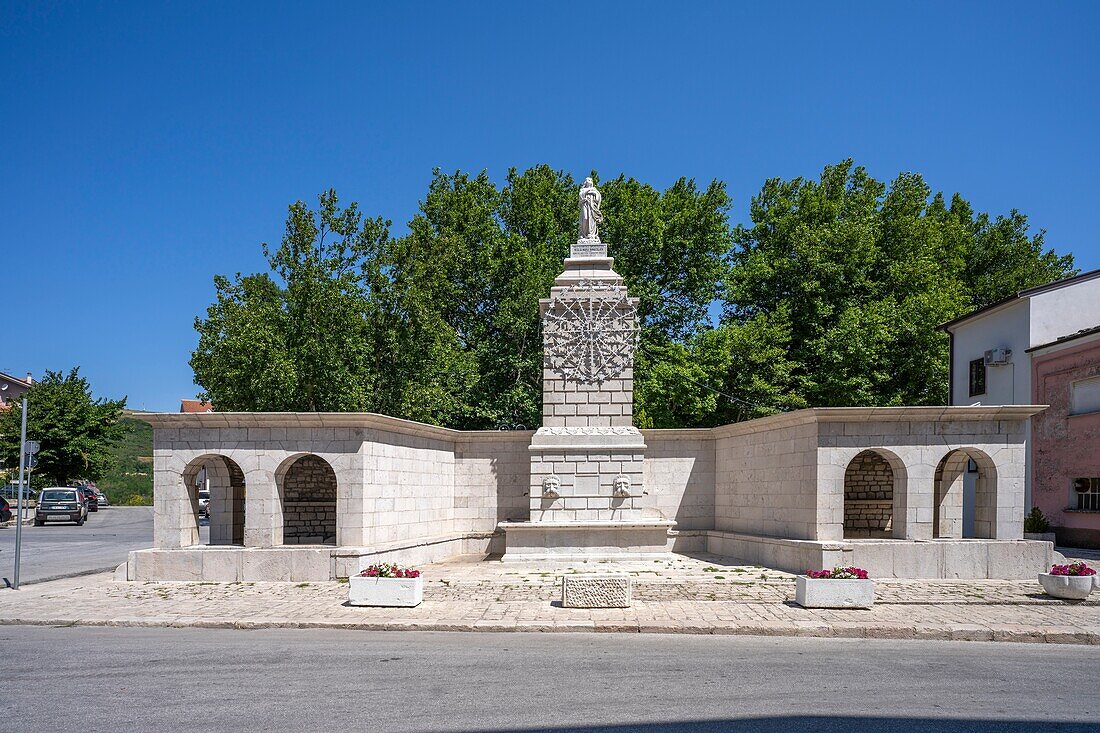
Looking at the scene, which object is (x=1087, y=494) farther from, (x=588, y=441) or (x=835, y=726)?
(x=835, y=726)

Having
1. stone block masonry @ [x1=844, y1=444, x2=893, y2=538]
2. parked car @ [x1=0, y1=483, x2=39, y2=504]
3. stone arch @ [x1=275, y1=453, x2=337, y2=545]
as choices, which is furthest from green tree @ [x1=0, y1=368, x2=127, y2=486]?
stone block masonry @ [x1=844, y1=444, x2=893, y2=538]

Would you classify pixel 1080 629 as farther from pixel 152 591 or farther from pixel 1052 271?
pixel 1052 271

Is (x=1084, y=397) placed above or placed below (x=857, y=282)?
below

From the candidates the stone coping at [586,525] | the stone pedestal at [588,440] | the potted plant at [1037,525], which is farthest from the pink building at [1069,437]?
the stone coping at [586,525]

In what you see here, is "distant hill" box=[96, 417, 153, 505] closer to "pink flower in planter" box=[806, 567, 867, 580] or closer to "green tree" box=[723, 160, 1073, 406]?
"green tree" box=[723, 160, 1073, 406]

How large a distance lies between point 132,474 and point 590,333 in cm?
6606

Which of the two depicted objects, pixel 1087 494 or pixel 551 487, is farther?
pixel 1087 494

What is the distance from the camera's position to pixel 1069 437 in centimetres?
2267

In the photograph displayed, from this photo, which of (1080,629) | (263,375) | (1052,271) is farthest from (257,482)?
(1052,271)

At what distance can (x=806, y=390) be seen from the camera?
30125 millimetres

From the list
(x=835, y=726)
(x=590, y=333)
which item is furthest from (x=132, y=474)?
(x=835, y=726)

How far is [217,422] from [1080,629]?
14873mm

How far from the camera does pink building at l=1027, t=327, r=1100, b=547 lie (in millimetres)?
21828

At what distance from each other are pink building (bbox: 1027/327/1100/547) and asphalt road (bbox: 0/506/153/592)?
2494cm
